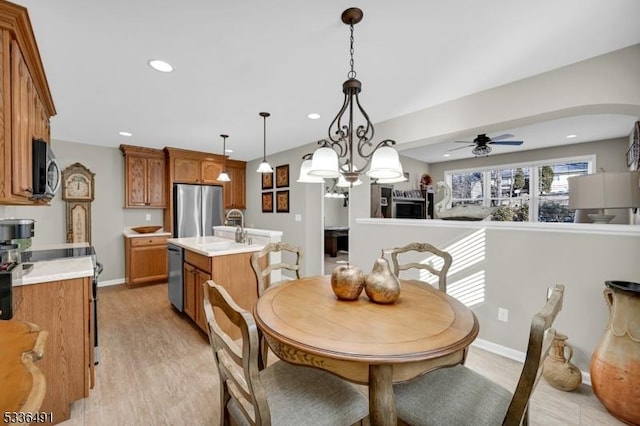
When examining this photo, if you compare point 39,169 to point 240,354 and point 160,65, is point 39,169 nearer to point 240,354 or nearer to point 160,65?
point 160,65

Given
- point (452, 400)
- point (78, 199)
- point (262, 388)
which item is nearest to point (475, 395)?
point (452, 400)

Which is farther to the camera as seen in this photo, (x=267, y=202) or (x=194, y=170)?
(x=267, y=202)

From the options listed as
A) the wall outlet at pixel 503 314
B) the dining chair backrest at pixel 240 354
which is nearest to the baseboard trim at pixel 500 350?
the wall outlet at pixel 503 314

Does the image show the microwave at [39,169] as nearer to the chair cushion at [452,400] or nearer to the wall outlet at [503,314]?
the chair cushion at [452,400]

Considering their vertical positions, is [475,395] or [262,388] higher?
[262,388]

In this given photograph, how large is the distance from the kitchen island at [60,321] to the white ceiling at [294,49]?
1523mm

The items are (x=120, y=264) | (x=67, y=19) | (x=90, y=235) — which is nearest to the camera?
(x=67, y=19)

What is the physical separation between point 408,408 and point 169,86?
293cm

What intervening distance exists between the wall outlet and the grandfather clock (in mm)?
5791

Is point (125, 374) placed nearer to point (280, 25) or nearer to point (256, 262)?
point (256, 262)

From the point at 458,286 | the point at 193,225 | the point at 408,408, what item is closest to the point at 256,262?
the point at 408,408

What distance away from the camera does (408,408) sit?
1152 mm

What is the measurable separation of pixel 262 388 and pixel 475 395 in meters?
0.93

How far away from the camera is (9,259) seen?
1.49 meters
